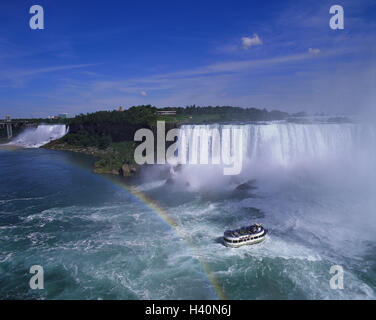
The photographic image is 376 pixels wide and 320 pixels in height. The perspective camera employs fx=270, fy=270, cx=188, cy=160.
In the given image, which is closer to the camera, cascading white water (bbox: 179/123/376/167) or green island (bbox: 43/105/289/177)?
cascading white water (bbox: 179/123/376/167)

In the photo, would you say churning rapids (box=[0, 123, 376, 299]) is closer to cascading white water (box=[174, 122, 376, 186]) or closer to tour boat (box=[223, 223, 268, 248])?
cascading white water (box=[174, 122, 376, 186])

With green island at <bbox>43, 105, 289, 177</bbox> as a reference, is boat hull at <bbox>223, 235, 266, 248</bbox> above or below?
below

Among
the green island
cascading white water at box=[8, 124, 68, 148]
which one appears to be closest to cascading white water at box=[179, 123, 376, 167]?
the green island

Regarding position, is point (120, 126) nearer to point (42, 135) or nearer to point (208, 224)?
point (42, 135)

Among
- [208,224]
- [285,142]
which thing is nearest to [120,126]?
[285,142]

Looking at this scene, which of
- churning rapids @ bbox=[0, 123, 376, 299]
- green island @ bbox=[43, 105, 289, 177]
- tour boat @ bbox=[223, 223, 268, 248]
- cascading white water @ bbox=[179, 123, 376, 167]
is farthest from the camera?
green island @ bbox=[43, 105, 289, 177]
